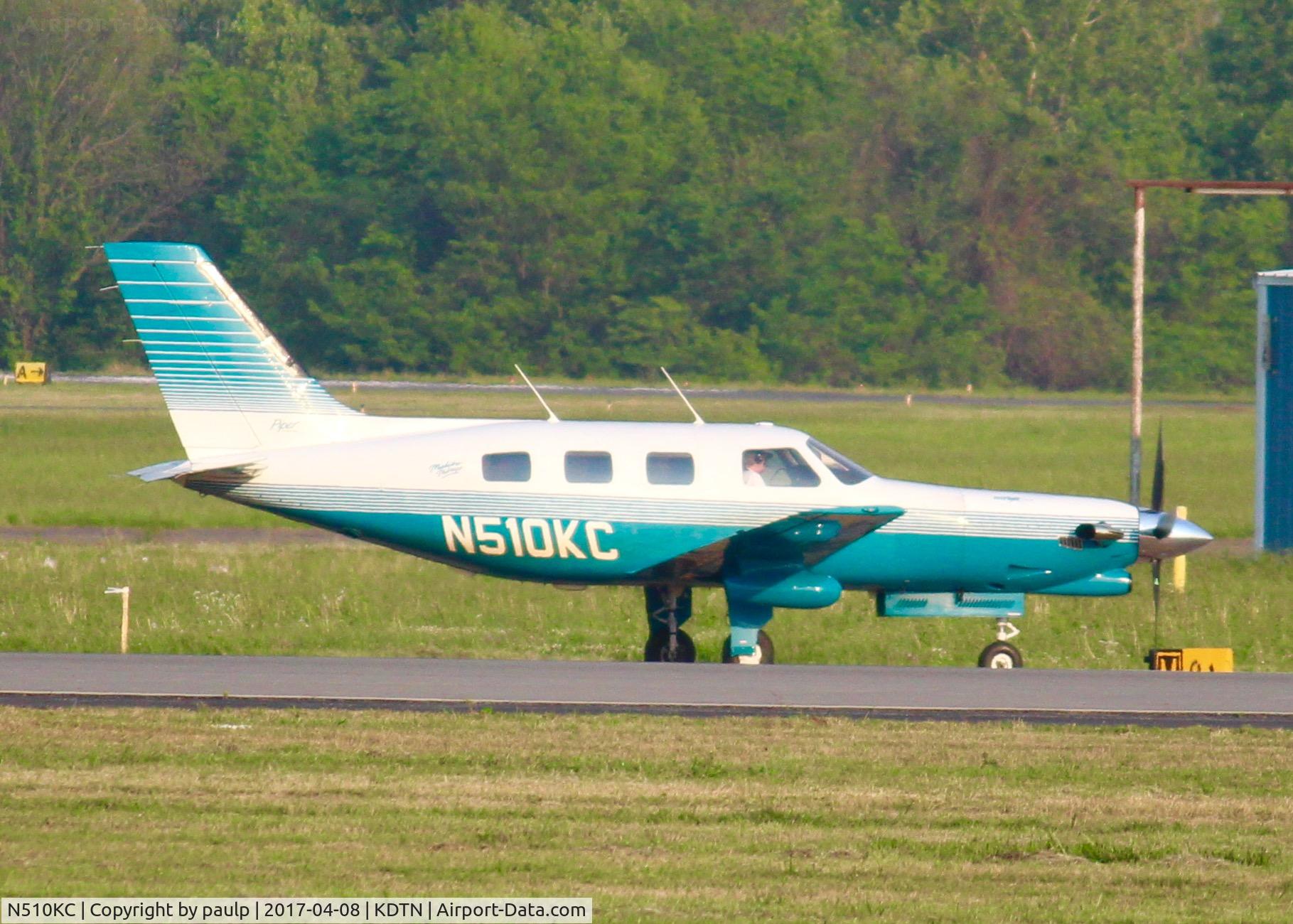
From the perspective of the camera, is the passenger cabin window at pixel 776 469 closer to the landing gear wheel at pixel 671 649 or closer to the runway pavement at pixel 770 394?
the landing gear wheel at pixel 671 649

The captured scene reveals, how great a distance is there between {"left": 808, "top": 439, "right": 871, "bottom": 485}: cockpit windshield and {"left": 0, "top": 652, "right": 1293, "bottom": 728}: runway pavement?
1748mm

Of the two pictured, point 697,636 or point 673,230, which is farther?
point 673,230

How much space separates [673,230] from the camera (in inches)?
2926

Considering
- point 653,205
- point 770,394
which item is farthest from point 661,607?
point 653,205

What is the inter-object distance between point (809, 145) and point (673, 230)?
7.33 meters

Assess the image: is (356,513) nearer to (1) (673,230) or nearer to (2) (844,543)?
(2) (844,543)

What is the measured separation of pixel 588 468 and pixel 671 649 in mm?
1781

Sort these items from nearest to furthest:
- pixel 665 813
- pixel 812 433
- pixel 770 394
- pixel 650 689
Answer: pixel 665 813, pixel 650 689, pixel 812 433, pixel 770 394

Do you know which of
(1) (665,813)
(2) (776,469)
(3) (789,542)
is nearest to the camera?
(1) (665,813)

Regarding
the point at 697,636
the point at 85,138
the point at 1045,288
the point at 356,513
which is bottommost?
the point at 697,636

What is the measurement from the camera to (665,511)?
53.6 feet

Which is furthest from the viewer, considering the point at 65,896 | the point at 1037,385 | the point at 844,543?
the point at 1037,385

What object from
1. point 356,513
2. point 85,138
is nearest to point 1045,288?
point 85,138

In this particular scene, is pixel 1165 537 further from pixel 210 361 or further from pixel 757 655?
pixel 210 361
